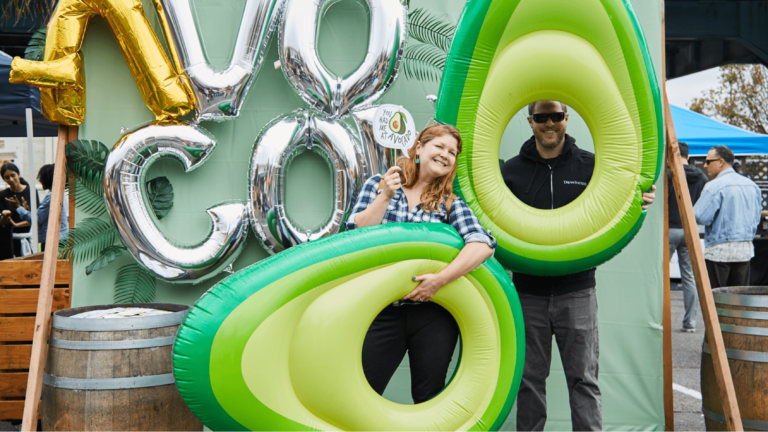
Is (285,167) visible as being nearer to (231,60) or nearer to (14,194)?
(231,60)

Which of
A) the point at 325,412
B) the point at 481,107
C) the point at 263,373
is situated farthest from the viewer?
the point at 481,107

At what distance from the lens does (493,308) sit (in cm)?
199

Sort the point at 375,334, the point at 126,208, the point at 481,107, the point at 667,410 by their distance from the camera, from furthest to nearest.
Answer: the point at 667,410 → the point at 126,208 → the point at 481,107 → the point at 375,334

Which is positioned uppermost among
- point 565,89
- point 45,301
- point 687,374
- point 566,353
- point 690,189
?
point 565,89

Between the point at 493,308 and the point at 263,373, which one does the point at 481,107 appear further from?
the point at 263,373

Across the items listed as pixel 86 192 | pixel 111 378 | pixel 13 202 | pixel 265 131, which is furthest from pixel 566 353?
pixel 13 202

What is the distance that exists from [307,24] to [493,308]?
153cm

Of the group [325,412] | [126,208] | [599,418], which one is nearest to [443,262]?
[325,412]

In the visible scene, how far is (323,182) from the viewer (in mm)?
2861

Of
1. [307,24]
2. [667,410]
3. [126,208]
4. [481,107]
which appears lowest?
[667,410]

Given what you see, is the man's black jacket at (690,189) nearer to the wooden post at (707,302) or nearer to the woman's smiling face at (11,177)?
the wooden post at (707,302)

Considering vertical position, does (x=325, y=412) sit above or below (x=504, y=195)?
below

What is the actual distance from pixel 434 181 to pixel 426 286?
0.39 m

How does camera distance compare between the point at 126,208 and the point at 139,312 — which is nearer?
the point at 139,312
